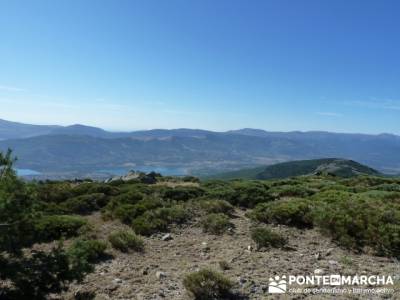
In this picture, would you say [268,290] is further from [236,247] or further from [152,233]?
[152,233]

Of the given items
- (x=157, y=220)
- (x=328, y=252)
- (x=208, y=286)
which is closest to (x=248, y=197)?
(x=157, y=220)

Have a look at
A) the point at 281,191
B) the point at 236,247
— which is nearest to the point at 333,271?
the point at 236,247

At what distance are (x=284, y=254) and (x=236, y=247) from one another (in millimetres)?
1444

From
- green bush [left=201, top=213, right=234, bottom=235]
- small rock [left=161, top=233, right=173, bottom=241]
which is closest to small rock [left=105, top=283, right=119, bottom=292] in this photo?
small rock [left=161, top=233, right=173, bottom=241]

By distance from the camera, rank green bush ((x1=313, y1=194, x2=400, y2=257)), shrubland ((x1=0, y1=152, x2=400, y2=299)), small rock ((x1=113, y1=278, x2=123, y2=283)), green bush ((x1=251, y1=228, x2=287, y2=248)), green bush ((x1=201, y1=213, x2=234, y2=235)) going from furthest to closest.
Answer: green bush ((x1=201, y1=213, x2=234, y2=235)) < green bush ((x1=251, y1=228, x2=287, y2=248)) < green bush ((x1=313, y1=194, x2=400, y2=257)) < small rock ((x1=113, y1=278, x2=123, y2=283)) < shrubland ((x1=0, y1=152, x2=400, y2=299))

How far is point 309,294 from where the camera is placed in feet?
24.0

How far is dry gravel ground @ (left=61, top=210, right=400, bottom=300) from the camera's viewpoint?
785cm

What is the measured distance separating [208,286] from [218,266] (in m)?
1.54

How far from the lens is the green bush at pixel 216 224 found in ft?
40.4

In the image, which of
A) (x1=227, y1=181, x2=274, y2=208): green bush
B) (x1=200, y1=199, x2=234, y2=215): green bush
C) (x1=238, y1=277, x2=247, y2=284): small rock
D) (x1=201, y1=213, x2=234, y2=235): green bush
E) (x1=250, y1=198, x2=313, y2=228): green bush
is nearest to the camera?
(x1=238, y1=277, x2=247, y2=284): small rock

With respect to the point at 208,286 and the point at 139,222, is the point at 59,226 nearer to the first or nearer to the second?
the point at 139,222

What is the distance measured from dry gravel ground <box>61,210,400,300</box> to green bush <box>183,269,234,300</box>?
24cm

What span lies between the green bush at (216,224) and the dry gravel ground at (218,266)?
14.6 inches

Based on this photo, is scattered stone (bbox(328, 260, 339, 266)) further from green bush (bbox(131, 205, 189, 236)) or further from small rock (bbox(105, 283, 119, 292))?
green bush (bbox(131, 205, 189, 236))
